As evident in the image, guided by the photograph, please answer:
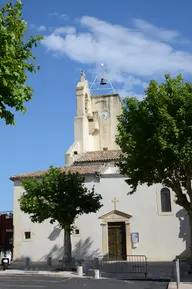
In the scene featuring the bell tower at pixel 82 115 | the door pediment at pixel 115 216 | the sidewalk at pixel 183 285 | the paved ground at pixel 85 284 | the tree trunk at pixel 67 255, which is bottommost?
the paved ground at pixel 85 284

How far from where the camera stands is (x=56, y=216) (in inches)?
768

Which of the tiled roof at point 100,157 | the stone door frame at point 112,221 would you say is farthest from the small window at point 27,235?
the tiled roof at point 100,157

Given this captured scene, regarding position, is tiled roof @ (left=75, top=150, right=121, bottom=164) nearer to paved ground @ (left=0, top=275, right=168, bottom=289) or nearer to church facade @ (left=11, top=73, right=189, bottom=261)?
church facade @ (left=11, top=73, right=189, bottom=261)

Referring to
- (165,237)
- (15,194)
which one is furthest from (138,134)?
(15,194)

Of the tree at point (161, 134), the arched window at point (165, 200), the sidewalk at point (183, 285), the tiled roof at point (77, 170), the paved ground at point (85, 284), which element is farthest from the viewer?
the tiled roof at point (77, 170)

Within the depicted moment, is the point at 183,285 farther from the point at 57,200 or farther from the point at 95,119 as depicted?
the point at 95,119

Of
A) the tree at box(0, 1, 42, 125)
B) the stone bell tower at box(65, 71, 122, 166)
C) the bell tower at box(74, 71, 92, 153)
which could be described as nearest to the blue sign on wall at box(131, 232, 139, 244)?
the bell tower at box(74, 71, 92, 153)

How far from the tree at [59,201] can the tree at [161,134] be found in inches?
132

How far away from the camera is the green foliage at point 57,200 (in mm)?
19375

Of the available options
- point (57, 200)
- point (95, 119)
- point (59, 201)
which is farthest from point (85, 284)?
point (95, 119)

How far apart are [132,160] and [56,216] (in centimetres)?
535

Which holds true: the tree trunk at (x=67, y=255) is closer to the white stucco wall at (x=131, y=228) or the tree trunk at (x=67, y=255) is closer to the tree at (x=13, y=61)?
the white stucco wall at (x=131, y=228)

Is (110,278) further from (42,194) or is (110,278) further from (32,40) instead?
(32,40)

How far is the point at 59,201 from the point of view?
19.4 m
